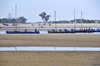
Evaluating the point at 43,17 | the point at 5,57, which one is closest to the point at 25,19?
the point at 43,17

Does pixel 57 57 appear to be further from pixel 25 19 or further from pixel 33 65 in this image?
pixel 25 19

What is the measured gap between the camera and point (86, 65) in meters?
12.9

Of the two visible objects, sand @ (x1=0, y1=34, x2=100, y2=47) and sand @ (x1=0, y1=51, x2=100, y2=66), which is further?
sand @ (x1=0, y1=34, x2=100, y2=47)

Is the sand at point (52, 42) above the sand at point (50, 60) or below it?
above

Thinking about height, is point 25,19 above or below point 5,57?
above

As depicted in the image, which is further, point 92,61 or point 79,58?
point 79,58

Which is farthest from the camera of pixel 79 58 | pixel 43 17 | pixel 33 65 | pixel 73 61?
pixel 43 17

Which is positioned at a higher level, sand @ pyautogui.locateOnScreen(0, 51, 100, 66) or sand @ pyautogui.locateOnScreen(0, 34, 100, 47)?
sand @ pyautogui.locateOnScreen(0, 34, 100, 47)

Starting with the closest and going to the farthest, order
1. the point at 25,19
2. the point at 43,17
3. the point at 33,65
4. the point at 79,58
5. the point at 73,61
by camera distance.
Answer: the point at 33,65
the point at 73,61
the point at 79,58
the point at 43,17
the point at 25,19

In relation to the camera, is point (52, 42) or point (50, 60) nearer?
point (50, 60)

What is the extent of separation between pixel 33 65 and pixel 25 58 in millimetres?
2133

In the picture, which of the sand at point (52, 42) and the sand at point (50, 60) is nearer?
the sand at point (50, 60)

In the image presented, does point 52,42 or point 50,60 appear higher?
point 52,42

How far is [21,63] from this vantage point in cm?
1339
